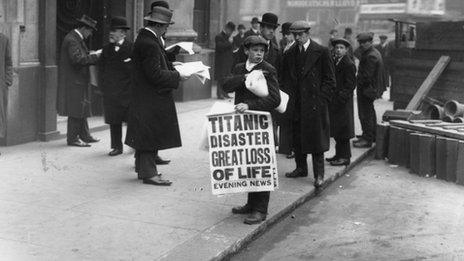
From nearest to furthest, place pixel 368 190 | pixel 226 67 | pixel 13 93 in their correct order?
pixel 368 190 → pixel 13 93 → pixel 226 67

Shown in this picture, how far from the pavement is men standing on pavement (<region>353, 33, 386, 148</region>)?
1.78 meters

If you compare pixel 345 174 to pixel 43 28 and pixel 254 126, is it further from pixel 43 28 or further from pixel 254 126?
pixel 43 28

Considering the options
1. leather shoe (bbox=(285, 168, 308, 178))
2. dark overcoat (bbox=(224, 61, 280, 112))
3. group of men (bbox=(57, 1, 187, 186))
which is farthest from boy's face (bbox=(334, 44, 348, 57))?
dark overcoat (bbox=(224, 61, 280, 112))

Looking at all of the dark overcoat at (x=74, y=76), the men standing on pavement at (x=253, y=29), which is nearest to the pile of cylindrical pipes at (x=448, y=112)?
the dark overcoat at (x=74, y=76)

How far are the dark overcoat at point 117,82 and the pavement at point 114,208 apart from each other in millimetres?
600

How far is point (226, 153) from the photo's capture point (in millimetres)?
5969

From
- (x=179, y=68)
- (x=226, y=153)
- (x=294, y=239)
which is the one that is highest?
(x=179, y=68)

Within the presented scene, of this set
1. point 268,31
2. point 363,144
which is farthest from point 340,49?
point 363,144

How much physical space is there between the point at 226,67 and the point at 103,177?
9.27m

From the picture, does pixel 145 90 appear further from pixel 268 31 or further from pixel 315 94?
pixel 268 31

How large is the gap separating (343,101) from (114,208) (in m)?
3.76

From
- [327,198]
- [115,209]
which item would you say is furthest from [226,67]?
[115,209]

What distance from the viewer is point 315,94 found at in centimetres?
756

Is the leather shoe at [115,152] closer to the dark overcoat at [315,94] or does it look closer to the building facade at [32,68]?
the building facade at [32,68]
